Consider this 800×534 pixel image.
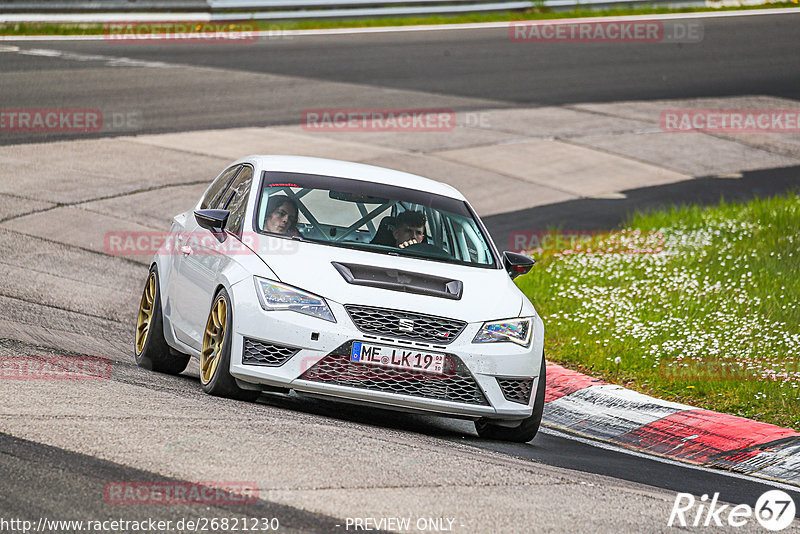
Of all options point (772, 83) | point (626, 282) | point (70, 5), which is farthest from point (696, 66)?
point (626, 282)

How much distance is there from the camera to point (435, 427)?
8180 mm

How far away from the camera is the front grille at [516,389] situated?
7.48m

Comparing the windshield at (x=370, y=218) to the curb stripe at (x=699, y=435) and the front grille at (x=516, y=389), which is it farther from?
the curb stripe at (x=699, y=435)

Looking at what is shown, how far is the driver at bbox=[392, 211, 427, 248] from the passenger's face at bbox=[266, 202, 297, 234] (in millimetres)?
702

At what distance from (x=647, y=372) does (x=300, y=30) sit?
841 inches

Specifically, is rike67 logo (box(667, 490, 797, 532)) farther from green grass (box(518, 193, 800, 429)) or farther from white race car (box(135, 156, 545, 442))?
green grass (box(518, 193, 800, 429))

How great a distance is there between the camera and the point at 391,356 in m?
7.09

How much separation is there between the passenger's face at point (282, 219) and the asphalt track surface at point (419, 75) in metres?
7.28
